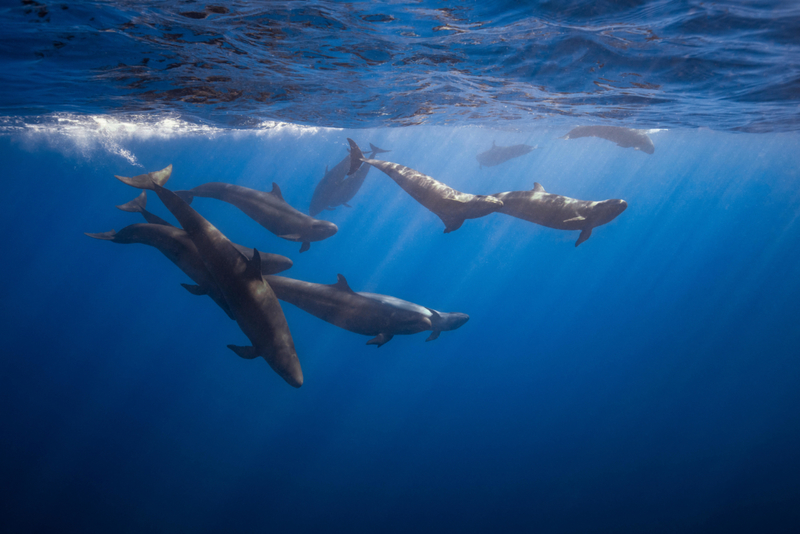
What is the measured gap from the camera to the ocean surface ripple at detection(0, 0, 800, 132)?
7414 millimetres

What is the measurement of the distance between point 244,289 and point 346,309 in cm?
295

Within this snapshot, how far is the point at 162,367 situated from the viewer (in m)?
43.8

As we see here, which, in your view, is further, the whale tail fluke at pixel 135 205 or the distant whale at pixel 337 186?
the distant whale at pixel 337 186

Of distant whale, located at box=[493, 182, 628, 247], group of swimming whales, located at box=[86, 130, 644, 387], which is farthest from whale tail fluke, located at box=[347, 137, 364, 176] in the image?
distant whale, located at box=[493, 182, 628, 247]

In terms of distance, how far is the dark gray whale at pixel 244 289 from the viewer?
225 inches

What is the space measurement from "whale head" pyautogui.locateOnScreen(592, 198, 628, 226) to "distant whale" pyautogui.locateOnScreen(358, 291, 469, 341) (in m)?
4.34

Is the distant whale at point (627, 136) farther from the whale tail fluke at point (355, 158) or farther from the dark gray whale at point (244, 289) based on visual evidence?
the dark gray whale at point (244, 289)

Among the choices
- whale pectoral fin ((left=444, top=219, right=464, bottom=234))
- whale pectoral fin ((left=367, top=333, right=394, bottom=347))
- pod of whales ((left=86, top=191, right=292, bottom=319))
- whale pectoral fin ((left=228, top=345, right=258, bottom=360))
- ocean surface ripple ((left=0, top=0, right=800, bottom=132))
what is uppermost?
ocean surface ripple ((left=0, top=0, right=800, bottom=132))

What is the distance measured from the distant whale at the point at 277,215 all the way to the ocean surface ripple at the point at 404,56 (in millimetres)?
3831

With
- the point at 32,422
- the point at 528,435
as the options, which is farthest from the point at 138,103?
the point at 528,435

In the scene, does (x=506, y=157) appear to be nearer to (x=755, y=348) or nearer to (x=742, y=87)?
(x=742, y=87)

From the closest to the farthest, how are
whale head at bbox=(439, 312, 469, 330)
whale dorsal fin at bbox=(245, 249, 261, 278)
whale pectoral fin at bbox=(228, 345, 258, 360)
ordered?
1. whale dorsal fin at bbox=(245, 249, 261, 278)
2. whale pectoral fin at bbox=(228, 345, 258, 360)
3. whale head at bbox=(439, 312, 469, 330)

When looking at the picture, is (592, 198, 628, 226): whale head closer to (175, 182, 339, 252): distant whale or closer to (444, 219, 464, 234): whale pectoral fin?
(444, 219, 464, 234): whale pectoral fin

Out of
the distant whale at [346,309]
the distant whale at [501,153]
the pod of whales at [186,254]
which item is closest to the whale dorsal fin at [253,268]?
the pod of whales at [186,254]
